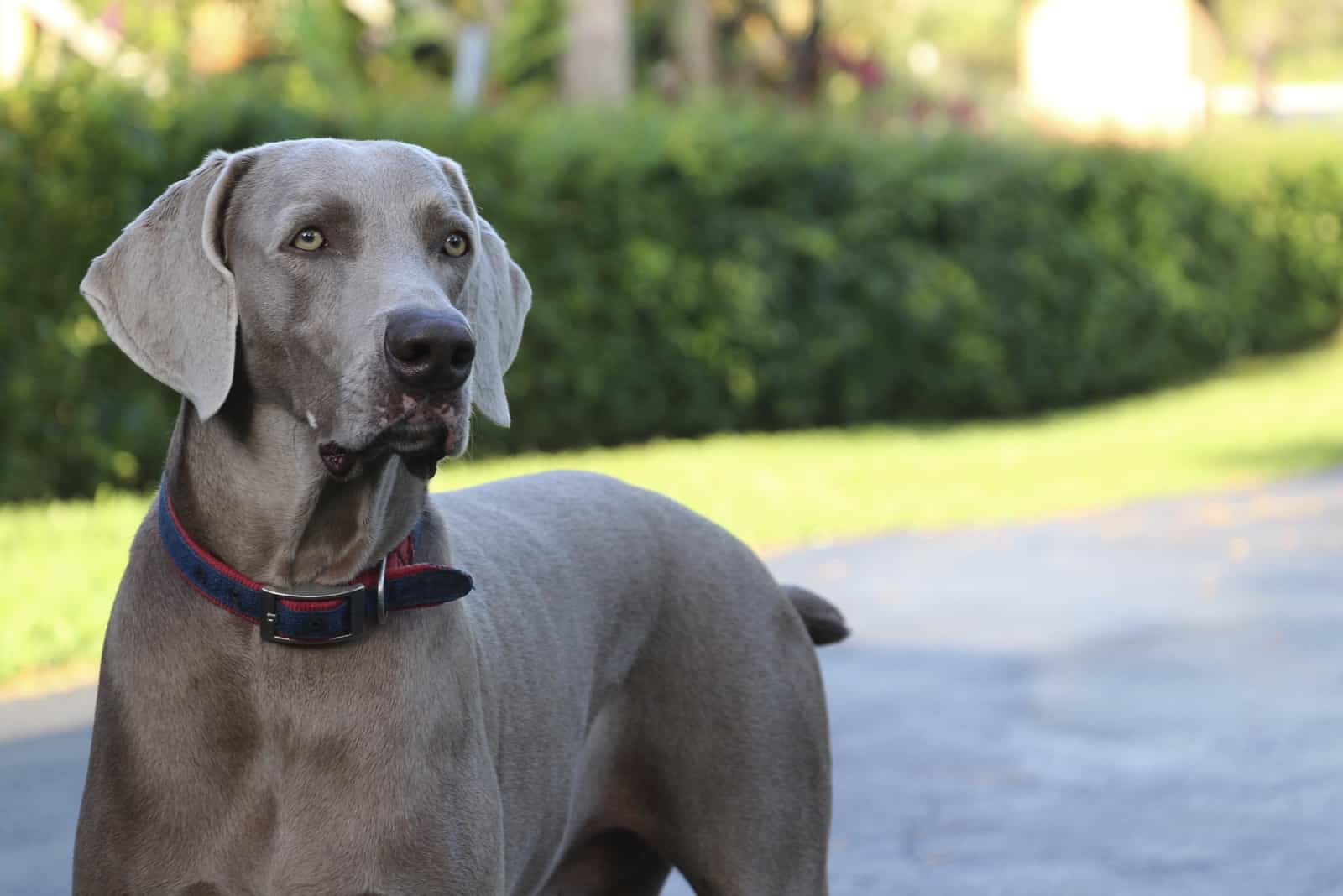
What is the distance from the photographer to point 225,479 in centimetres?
350

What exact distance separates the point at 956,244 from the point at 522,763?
52.0 feet

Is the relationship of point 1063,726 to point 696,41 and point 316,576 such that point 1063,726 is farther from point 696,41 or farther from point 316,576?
point 696,41

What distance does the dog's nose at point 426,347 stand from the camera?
3.22m

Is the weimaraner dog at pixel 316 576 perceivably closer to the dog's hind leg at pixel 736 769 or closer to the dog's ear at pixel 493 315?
the dog's ear at pixel 493 315

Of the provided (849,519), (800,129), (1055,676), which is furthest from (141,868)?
(800,129)

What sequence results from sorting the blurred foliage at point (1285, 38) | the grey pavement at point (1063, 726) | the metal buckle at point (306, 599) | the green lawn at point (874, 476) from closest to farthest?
the metal buckle at point (306, 599)
the grey pavement at point (1063, 726)
the green lawn at point (874, 476)
the blurred foliage at point (1285, 38)

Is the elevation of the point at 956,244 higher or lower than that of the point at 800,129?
lower

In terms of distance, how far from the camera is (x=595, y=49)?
20969 mm

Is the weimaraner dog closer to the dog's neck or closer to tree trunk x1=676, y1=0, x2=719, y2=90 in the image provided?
the dog's neck

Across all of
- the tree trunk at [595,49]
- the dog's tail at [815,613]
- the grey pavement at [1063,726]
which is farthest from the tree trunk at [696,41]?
the dog's tail at [815,613]

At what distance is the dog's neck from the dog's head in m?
0.07

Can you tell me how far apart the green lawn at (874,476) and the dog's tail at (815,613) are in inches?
180

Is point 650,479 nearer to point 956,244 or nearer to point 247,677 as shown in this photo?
point 956,244

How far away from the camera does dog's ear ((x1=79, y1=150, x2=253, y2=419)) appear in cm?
339
